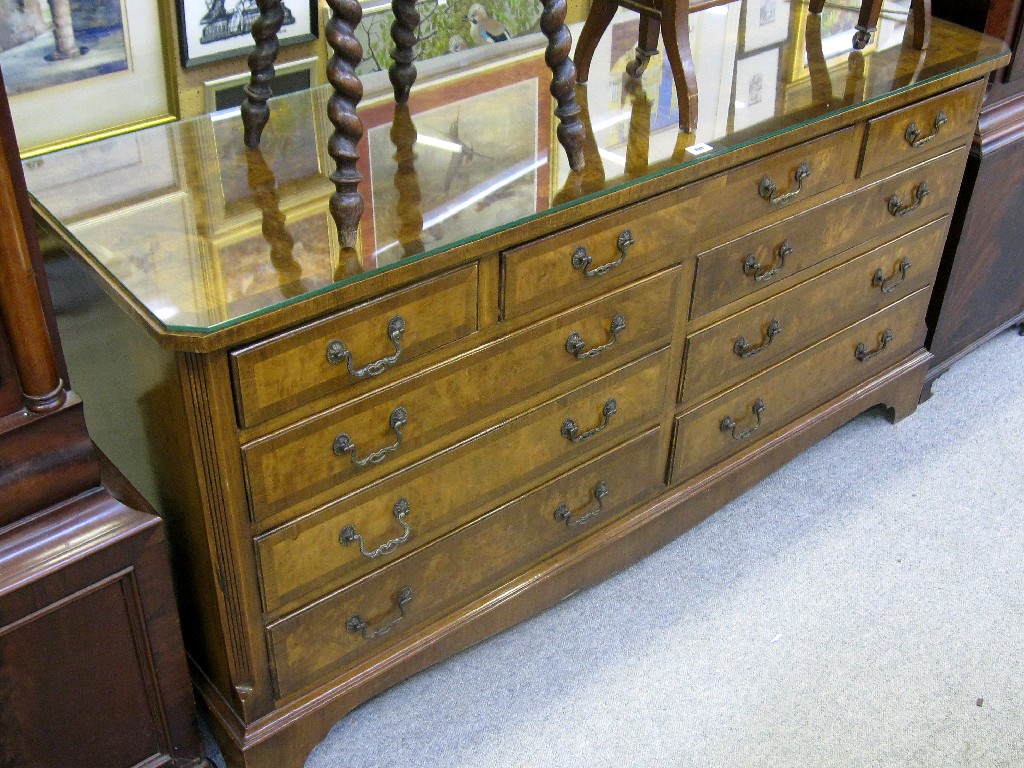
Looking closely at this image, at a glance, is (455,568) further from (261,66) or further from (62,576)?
(261,66)

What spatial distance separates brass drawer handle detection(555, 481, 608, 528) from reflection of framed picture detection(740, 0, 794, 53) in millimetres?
985

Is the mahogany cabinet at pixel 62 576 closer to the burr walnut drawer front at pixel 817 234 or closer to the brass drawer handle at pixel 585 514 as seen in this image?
the brass drawer handle at pixel 585 514

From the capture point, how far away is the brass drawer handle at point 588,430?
7.11 feet

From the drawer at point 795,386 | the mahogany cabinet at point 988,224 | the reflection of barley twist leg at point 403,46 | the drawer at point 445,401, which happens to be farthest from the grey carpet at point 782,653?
the reflection of barley twist leg at point 403,46

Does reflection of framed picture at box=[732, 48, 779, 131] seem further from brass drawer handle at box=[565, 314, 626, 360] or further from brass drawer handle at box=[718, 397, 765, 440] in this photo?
brass drawer handle at box=[718, 397, 765, 440]

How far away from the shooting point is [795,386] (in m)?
2.68

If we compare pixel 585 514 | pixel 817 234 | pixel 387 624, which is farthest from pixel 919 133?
pixel 387 624

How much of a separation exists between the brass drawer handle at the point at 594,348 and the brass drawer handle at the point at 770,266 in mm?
347

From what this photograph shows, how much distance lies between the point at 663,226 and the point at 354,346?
67 cm

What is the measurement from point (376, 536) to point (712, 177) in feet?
2.95

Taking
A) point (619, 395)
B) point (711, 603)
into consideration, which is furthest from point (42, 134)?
point (711, 603)

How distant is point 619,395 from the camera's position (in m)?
2.25

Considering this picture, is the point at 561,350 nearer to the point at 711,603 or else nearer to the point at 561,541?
the point at 561,541

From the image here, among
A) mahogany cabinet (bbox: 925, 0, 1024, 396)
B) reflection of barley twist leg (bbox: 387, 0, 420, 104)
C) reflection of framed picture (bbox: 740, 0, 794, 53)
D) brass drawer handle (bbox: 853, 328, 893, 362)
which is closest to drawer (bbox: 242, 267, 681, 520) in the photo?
reflection of barley twist leg (bbox: 387, 0, 420, 104)
